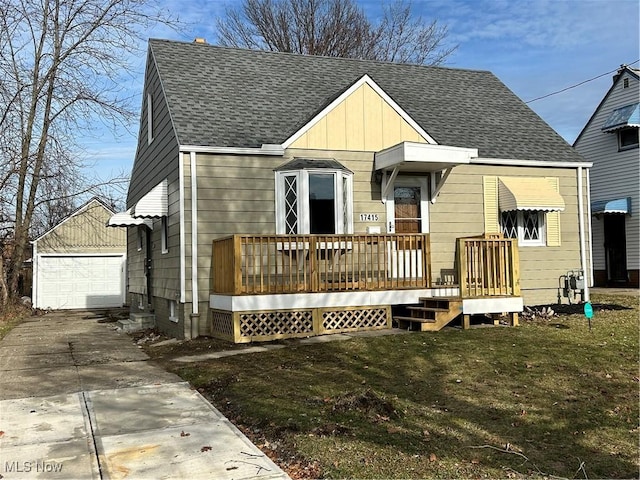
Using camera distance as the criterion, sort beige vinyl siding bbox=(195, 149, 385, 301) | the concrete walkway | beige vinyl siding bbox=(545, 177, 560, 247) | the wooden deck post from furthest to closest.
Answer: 1. beige vinyl siding bbox=(545, 177, 560, 247)
2. beige vinyl siding bbox=(195, 149, 385, 301)
3. the wooden deck post
4. the concrete walkway

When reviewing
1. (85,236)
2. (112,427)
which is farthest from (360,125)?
(85,236)

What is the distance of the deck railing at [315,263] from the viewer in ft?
32.2

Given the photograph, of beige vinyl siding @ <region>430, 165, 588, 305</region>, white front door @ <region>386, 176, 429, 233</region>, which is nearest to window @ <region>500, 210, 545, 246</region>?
beige vinyl siding @ <region>430, 165, 588, 305</region>

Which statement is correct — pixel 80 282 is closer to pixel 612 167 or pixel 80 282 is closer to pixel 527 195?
pixel 527 195

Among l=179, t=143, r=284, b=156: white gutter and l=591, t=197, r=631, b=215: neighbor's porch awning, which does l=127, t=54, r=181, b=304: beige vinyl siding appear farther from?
l=591, t=197, r=631, b=215: neighbor's porch awning

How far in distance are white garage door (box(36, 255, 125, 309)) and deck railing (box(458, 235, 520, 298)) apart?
17064 mm

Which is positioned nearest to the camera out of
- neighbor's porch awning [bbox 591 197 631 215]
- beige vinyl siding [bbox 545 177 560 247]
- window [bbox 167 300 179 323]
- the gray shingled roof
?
window [bbox 167 300 179 323]

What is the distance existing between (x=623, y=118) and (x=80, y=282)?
21050 millimetres

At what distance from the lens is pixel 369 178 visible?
1199 cm

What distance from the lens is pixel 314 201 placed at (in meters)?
11.1

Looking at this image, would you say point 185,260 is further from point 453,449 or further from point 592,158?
point 592,158

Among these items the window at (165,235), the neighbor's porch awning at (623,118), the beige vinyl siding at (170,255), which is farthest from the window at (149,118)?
the neighbor's porch awning at (623,118)

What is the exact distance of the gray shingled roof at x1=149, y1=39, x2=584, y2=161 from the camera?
458 inches

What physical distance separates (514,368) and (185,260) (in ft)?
20.0
